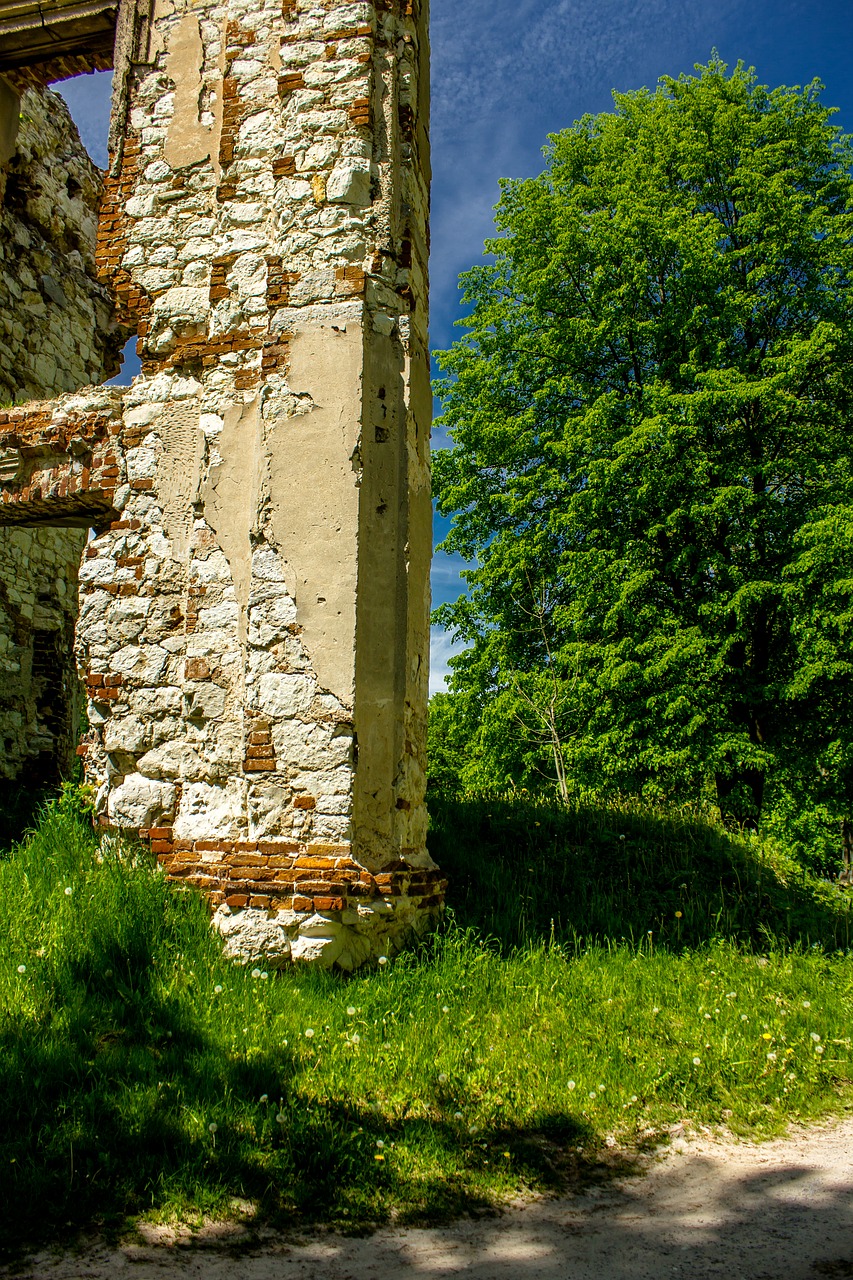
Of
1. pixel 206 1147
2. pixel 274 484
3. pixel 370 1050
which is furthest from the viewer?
pixel 274 484

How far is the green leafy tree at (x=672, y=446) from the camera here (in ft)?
38.2

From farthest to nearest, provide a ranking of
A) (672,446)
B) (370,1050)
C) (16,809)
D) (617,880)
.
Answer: (672,446) → (16,809) → (617,880) → (370,1050)

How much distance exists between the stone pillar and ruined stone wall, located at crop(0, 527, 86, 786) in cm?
347

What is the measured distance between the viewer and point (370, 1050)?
12.0 feet

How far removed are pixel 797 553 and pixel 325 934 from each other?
31.1 feet

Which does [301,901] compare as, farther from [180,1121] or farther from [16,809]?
[16,809]

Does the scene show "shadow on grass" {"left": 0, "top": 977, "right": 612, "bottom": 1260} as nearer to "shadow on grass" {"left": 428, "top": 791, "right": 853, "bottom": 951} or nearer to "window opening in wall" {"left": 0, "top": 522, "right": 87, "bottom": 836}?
"shadow on grass" {"left": 428, "top": 791, "right": 853, "bottom": 951}

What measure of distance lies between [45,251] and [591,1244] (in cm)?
1007

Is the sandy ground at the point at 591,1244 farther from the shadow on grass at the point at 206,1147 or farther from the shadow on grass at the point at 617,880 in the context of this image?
the shadow on grass at the point at 617,880

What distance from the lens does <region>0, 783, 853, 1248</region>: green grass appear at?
112 inches

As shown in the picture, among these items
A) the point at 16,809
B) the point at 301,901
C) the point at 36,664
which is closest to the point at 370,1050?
the point at 301,901

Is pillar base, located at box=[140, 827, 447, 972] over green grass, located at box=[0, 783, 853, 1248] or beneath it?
over

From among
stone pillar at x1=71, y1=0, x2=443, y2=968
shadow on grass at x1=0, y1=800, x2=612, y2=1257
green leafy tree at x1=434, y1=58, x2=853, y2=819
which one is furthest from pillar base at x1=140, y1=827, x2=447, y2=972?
green leafy tree at x1=434, y1=58, x2=853, y2=819

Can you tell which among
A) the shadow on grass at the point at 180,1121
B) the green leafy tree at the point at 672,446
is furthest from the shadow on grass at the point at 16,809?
the green leafy tree at the point at 672,446
